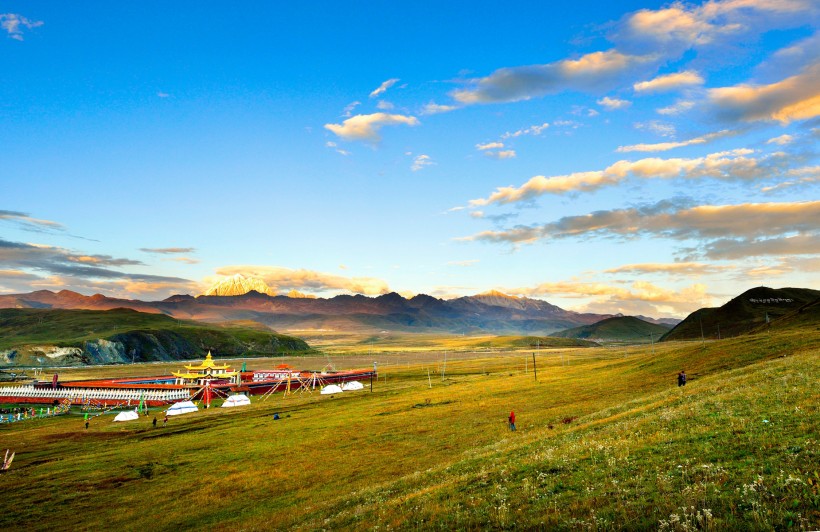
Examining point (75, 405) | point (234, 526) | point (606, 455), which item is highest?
point (606, 455)

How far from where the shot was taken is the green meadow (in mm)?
15914

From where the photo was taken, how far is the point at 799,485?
13.9m

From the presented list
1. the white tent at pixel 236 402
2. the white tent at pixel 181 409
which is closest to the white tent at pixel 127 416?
the white tent at pixel 181 409

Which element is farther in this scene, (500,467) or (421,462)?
(421,462)

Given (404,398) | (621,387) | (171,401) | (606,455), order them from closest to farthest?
(606,455) < (621,387) < (404,398) < (171,401)

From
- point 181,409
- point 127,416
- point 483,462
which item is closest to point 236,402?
point 181,409

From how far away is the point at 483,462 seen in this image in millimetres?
29297

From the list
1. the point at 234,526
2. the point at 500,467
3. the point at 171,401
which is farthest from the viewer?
the point at 171,401

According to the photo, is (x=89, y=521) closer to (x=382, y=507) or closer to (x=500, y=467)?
(x=382, y=507)

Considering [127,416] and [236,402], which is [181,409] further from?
[236,402]

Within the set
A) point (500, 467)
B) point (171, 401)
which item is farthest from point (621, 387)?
point (171, 401)

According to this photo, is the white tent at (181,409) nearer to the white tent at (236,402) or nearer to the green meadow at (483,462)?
the white tent at (236,402)

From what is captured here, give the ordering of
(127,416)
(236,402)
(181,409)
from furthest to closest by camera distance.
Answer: (236,402) < (181,409) < (127,416)

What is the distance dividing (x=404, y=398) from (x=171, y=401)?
214 ft
